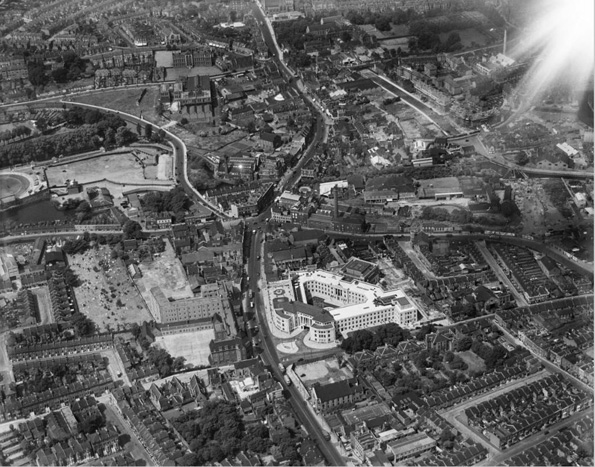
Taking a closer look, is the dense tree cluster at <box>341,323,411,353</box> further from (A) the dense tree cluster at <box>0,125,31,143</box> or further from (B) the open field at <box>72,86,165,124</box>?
(A) the dense tree cluster at <box>0,125,31,143</box>

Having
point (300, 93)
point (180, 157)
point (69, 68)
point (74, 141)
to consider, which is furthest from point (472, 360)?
point (69, 68)

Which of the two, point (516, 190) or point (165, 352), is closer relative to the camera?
point (165, 352)

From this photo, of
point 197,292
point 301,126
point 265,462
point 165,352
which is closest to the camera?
point 265,462

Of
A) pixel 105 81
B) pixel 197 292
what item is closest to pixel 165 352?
pixel 197 292

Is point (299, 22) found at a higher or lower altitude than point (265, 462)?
higher

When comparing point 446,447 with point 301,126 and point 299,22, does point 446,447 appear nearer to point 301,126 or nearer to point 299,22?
point 301,126

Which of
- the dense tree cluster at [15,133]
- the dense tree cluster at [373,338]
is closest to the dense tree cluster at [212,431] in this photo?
the dense tree cluster at [373,338]

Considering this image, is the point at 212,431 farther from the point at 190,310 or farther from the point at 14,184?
the point at 14,184
